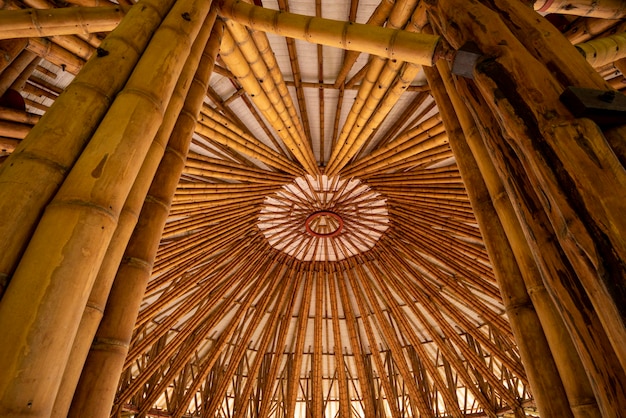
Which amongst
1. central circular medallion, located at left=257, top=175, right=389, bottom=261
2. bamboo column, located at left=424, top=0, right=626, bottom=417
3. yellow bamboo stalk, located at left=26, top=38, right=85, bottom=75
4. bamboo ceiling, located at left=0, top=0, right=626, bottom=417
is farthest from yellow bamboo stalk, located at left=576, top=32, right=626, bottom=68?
central circular medallion, located at left=257, top=175, right=389, bottom=261

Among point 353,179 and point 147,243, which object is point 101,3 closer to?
point 147,243

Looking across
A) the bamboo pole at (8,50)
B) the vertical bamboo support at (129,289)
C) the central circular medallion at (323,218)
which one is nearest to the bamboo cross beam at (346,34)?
the vertical bamboo support at (129,289)

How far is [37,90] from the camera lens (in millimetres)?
7730

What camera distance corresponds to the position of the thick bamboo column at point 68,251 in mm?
1638

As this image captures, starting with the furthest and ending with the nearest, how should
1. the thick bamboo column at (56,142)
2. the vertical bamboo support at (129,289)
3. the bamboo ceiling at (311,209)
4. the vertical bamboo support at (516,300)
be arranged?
the bamboo ceiling at (311,209) → the vertical bamboo support at (516,300) → the vertical bamboo support at (129,289) → the thick bamboo column at (56,142)

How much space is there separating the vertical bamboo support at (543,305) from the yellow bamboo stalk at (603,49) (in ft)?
3.61

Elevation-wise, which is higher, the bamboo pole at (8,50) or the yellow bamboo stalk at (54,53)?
the yellow bamboo stalk at (54,53)

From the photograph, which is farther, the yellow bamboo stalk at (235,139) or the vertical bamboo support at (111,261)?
the yellow bamboo stalk at (235,139)

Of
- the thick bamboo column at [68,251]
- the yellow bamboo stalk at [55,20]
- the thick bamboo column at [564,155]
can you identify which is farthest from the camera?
the yellow bamboo stalk at [55,20]

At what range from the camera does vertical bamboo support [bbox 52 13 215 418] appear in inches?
81.5

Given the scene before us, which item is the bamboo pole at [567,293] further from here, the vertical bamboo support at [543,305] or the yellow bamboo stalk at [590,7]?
the yellow bamboo stalk at [590,7]

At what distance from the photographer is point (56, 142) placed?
2266mm

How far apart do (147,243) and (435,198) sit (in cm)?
997

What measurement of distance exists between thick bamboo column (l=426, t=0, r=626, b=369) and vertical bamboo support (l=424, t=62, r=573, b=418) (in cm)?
121
